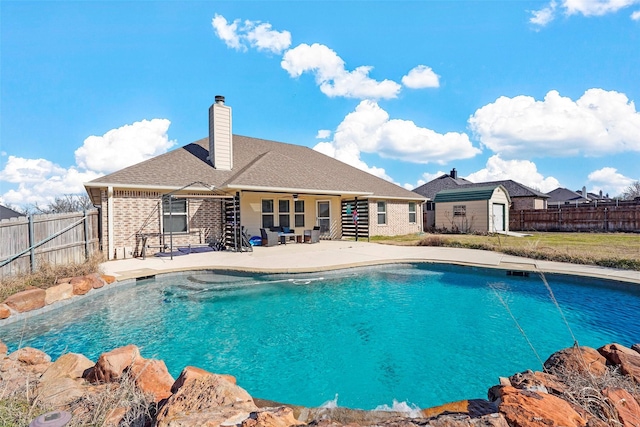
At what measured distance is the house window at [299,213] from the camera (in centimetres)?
1705

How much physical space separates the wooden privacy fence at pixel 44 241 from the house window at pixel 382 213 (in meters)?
15.1

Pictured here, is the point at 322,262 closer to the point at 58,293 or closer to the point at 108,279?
the point at 108,279

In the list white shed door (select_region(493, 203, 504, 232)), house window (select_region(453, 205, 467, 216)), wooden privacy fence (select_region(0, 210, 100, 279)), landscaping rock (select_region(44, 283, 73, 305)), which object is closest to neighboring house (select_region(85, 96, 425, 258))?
wooden privacy fence (select_region(0, 210, 100, 279))

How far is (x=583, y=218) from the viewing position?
73.0ft

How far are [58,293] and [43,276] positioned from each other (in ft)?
2.86

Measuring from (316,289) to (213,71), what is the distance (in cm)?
1076

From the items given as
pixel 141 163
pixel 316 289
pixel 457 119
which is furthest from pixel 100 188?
pixel 457 119

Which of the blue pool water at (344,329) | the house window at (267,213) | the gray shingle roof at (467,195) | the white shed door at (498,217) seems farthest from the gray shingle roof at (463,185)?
the blue pool water at (344,329)

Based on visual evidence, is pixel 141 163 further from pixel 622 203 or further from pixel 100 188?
pixel 622 203

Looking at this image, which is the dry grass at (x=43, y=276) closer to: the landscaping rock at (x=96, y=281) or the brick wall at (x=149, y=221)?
the landscaping rock at (x=96, y=281)

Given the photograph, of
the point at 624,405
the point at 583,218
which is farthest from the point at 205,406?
the point at 583,218

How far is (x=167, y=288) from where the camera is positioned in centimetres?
828

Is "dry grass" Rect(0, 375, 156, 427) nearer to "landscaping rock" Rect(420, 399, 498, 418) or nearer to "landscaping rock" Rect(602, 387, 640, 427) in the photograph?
"landscaping rock" Rect(420, 399, 498, 418)

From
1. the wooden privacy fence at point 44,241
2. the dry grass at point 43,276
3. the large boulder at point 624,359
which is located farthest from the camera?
the wooden privacy fence at point 44,241
